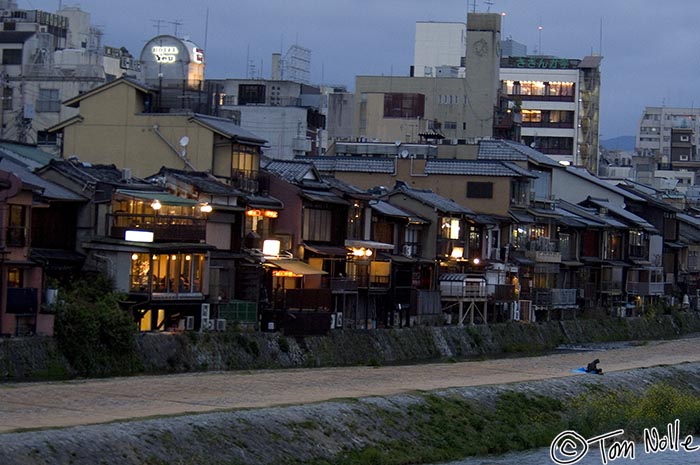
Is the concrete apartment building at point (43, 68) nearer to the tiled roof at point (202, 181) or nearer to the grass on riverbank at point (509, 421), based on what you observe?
the tiled roof at point (202, 181)

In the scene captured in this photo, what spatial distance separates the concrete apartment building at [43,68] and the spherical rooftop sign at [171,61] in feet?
22.2

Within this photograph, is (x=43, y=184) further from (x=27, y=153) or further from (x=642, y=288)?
(x=642, y=288)

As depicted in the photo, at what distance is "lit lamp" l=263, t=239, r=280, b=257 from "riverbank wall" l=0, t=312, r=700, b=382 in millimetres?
4245

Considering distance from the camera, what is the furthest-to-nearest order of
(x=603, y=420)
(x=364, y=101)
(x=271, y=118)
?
(x=364, y=101), (x=271, y=118), (x=603, y=420)

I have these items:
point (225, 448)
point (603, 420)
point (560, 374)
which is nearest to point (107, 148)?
point (560, 374)

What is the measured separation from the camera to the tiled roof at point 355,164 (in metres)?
84.5

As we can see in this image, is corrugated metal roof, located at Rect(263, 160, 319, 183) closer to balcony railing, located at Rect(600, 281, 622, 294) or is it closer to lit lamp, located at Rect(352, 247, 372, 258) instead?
lit lamp, located at Rect(352, 247, 372, 258)

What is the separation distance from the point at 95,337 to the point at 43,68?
144 feet

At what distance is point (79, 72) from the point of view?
281 feet

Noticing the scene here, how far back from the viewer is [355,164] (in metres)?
85.1

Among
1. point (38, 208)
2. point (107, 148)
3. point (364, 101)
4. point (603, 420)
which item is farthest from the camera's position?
point (364, 101)

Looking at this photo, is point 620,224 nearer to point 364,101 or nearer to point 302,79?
point 364,101

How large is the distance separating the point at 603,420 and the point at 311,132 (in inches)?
2001

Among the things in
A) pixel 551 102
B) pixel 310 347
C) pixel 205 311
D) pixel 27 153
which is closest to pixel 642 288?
pixel 551 102
